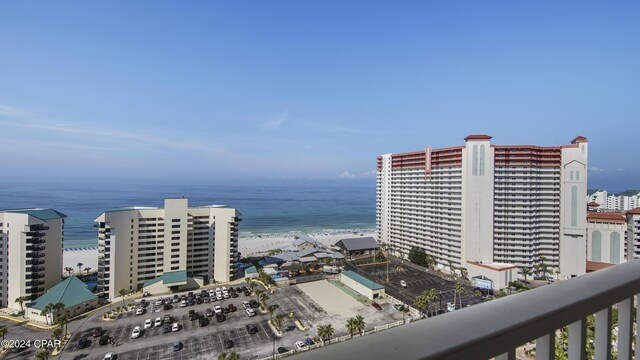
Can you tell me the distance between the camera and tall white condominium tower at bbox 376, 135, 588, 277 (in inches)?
826

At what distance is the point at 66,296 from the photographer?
1403cm

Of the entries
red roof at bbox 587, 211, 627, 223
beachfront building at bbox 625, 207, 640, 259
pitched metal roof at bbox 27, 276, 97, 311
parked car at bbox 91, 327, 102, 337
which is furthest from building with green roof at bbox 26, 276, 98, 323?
red roof at bbox 587, 211, 627, 223

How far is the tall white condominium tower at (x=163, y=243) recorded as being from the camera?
16406mm

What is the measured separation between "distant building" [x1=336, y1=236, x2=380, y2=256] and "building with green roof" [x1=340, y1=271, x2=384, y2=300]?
7.91 m

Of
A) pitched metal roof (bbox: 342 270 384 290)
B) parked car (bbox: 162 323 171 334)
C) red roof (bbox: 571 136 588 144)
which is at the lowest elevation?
parked car (bbox: 162 323 171 334)

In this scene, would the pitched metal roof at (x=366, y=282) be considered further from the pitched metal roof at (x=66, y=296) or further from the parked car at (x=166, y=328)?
the pitched metal roof at (x=66, y=296)

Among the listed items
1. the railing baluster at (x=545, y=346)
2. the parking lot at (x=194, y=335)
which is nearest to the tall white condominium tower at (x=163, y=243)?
the parking lot at (x=194, y=335)

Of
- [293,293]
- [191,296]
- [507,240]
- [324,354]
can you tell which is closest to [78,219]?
[191,296]

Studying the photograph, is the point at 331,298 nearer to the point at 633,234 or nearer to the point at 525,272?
the point at 525,272

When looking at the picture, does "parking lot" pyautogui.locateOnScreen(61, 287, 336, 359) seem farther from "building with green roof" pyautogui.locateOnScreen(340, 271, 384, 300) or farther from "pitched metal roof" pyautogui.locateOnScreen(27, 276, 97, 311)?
"building with green roof" pyautogui.locateOnScreen(340, 271, 384, 300)

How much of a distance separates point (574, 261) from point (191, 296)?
2430cm

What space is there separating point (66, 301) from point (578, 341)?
60.3 feet

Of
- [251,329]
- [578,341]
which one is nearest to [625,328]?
[578,341]

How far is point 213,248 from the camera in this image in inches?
762
